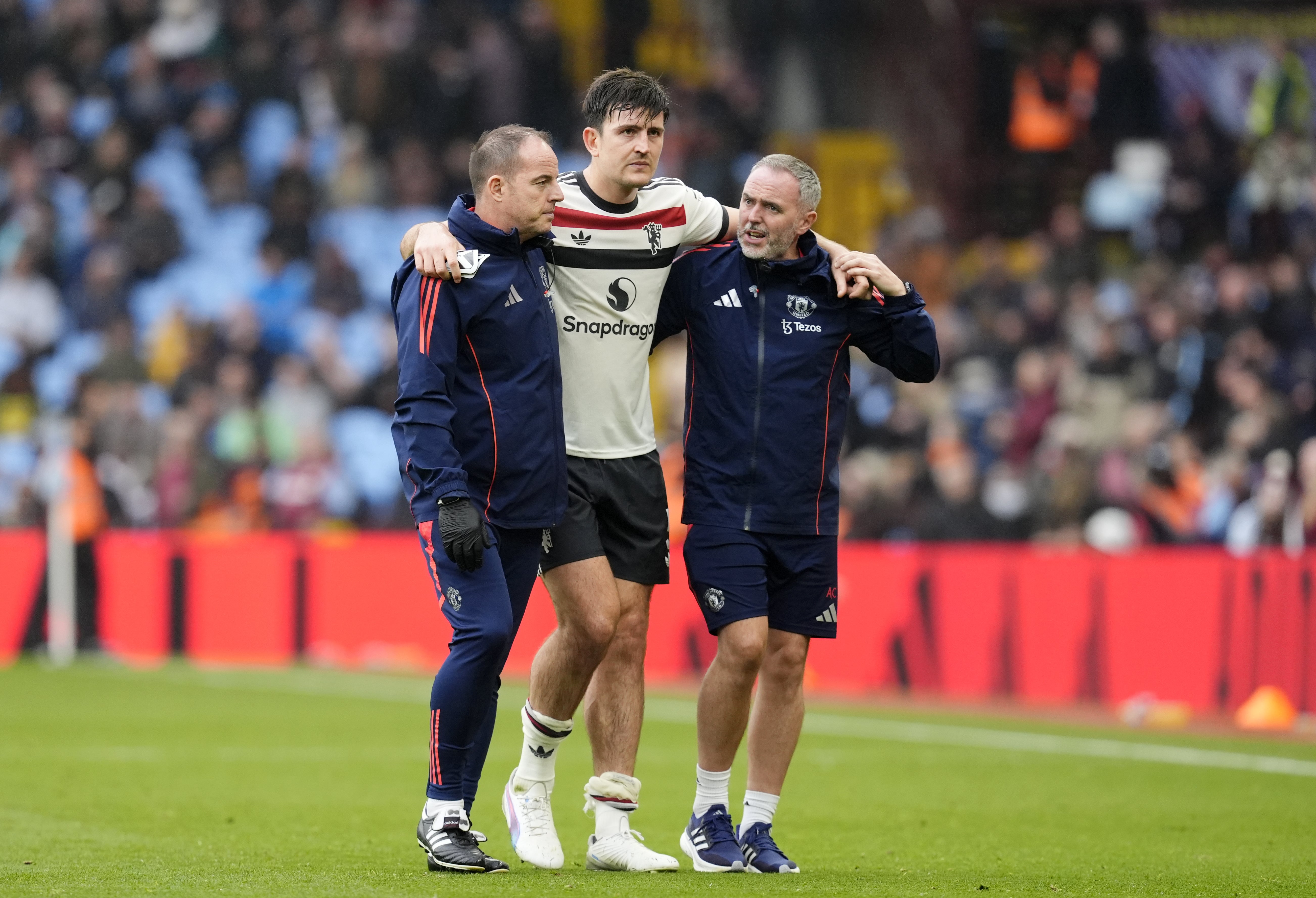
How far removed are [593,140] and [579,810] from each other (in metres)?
3.33

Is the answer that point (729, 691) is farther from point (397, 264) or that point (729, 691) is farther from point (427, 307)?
point (397, 264)

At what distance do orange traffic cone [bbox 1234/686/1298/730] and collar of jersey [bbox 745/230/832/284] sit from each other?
704 centimetres

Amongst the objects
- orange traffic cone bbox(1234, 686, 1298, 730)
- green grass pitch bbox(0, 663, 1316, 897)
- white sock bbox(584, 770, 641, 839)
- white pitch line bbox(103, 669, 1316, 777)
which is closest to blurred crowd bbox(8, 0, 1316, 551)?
white pitch line bbox(103, 669, 1316, 777)

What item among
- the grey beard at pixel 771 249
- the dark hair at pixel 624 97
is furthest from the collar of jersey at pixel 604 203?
the grey beard at pixel 771 249

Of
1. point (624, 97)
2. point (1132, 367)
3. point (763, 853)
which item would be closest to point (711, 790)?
point (763, 853)

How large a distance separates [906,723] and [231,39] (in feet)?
42.7

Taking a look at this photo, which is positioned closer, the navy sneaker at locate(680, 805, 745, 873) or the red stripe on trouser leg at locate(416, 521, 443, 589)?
the red stripe on trouser leg at locate(416, 521, 443, 589)

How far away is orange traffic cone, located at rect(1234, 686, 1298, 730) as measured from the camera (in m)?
13.1

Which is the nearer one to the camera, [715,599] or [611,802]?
[611,802]

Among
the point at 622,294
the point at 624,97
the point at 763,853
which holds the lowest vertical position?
the point at 763,853

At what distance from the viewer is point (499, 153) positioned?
680cm

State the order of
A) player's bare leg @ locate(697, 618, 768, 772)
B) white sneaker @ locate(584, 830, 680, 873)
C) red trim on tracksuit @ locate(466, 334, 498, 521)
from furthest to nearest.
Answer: player's bare leg @ locate(697, 618, 768, 772) → white sneaker @ locate(584, 830, 680, 873) → red trim on tracksuit @ locate(466, 334, 498, 521)

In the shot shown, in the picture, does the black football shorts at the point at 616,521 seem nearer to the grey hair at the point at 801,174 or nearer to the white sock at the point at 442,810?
the white sock at the point at 442,810

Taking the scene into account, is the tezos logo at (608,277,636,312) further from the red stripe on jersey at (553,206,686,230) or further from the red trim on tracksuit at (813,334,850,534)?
the red trim on tracksuit at (813,334,850,534)
